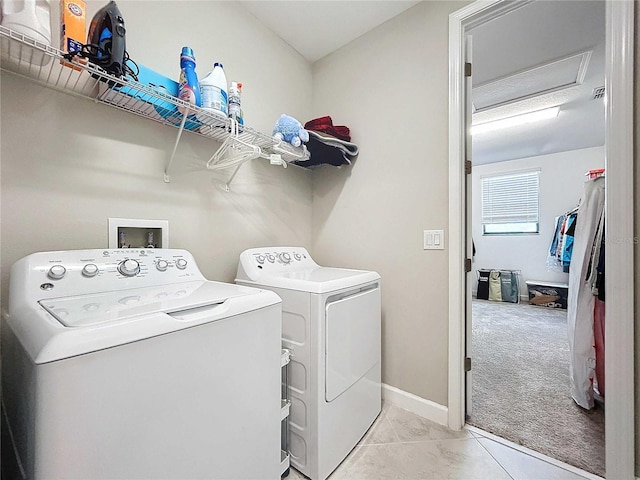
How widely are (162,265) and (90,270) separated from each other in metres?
0.24

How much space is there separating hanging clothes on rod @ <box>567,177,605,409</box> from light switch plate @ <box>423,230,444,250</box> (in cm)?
99

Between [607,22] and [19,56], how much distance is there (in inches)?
90.7

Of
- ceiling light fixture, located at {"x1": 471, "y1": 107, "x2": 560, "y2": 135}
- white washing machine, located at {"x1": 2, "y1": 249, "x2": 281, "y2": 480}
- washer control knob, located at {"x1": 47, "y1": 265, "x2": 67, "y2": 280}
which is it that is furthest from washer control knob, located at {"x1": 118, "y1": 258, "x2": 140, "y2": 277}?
ceiling light fixture, located at {"x1": 471, "y1": 107, "x2": 560, "y2": 135}

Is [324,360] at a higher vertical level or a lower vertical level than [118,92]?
lower

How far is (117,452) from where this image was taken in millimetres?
582

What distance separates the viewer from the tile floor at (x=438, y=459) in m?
1.21

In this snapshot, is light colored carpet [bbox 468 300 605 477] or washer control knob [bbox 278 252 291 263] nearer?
light colored carpet [bbox 468 300 605 477]

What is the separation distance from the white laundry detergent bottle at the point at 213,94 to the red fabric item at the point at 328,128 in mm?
759

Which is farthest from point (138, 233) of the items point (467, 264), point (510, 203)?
point (510, 203)

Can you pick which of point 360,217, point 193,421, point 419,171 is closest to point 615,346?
point 419,171

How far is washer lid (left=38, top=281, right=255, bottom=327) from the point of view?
647 mm

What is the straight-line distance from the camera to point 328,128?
6.05 feet

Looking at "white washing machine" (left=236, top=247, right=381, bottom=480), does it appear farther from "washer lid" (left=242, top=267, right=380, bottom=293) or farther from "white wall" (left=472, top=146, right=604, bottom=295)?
"white wall" (left=472, top=146, right=604, bottom=295)

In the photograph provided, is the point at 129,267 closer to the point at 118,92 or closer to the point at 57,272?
the point at 57,272
